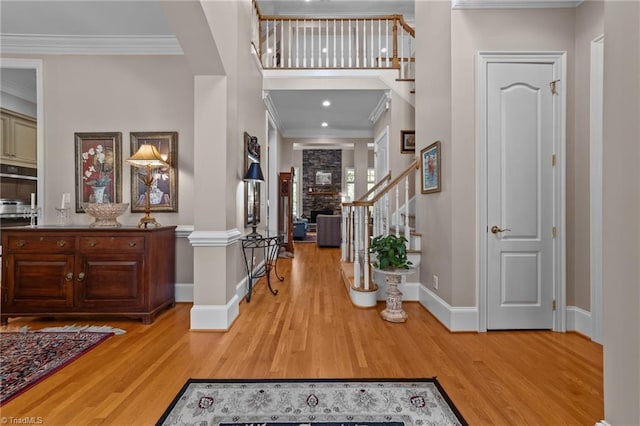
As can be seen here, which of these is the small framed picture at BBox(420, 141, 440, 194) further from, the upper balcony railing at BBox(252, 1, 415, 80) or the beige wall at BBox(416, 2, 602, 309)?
the upper balcony railing at BBox(252, 1, 415, 80)

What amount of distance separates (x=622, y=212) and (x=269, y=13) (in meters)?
6.64

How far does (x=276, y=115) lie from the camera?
6496mm

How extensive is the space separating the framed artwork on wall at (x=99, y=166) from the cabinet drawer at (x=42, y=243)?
0.66m

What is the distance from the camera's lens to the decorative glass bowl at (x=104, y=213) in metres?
2.99

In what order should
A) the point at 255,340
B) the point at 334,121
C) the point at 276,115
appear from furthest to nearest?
the point at 334,121 < the point at 276,115 < the point at 255,340

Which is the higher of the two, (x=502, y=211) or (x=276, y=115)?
(x=276, y=115)

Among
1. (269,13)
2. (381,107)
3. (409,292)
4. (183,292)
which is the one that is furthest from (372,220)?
(269,13)

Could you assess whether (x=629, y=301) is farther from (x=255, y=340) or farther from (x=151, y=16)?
(x=151, y=16)

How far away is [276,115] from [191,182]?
3.63 meters

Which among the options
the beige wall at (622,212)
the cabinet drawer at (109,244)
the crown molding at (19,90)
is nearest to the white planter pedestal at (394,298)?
the beige wall at (622,212)

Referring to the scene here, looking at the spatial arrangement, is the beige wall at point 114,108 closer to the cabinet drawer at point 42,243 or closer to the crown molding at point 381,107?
the cabinet drawer at point 42,243

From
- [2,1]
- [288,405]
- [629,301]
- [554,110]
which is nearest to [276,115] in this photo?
[2,1]

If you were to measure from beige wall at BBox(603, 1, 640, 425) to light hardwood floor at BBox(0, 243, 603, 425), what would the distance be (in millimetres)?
509

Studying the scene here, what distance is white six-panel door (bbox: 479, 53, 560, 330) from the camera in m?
2.64
